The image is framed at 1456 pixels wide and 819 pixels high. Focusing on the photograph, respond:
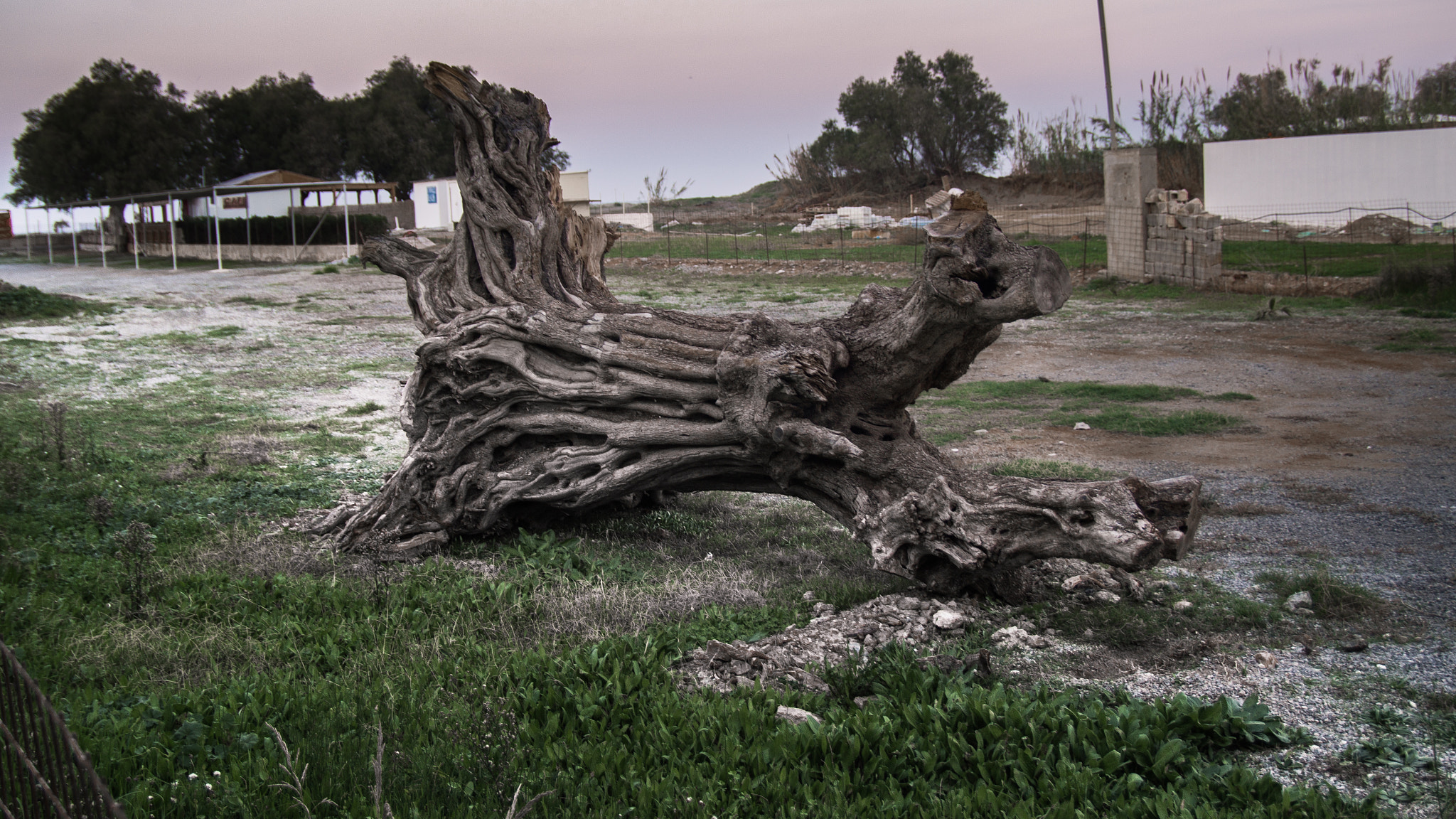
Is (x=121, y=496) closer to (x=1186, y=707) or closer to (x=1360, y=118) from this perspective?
(x=1186, y=707)

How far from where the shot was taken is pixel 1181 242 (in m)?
20.5

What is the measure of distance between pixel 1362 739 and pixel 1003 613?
1.71 metres

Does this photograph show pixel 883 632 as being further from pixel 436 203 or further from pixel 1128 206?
pixel 436 203

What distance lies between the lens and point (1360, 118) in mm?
33406

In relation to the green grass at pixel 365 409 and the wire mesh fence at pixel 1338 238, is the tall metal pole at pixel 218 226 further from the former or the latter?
the wire mesh fence at pixel 1338 238

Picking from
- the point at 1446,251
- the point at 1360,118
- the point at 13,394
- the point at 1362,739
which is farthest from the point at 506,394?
the point at 1360,118

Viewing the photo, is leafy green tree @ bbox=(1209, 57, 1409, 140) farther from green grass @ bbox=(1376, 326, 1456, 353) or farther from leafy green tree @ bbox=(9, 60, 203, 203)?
leafy green tree @ bbox=(9, 60, 203, 203)

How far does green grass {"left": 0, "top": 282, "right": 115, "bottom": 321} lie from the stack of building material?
830 inches

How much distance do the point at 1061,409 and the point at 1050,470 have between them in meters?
2.91

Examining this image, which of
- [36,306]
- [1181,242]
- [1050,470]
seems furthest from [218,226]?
[1050,470]

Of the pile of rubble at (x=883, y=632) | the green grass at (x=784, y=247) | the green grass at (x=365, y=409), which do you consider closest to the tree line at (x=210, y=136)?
the green grass at (x=784, y=247)

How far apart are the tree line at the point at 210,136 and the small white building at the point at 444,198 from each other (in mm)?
1825

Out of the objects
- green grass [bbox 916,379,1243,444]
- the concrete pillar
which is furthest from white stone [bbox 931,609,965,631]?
the concrete pillar

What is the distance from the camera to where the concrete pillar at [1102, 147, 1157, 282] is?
2116cm
